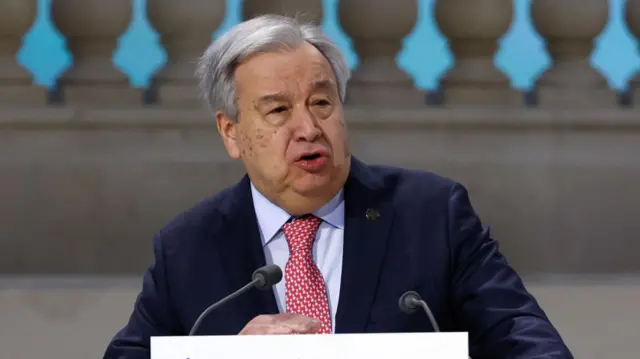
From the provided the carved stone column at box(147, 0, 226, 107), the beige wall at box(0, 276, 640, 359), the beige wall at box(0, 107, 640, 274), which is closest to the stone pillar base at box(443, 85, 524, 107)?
the beige wall at box(0, 107, 640, 274)

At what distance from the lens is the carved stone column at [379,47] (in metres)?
4.39

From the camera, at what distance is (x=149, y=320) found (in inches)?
106

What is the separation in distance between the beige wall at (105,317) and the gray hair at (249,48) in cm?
138

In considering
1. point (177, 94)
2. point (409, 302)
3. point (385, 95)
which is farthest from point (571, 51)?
point (409, 302)

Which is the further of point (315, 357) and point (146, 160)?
point (146, 160)

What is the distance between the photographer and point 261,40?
261cm

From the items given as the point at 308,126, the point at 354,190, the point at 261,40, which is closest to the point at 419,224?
the point at 354,190

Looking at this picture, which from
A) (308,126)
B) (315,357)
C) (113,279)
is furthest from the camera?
(113,279)

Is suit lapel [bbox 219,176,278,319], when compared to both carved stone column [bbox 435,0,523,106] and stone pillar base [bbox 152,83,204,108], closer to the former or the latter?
stone pillar base [bbox 152,83,204,108]

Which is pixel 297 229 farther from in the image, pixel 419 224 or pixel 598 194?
pixel 598 194

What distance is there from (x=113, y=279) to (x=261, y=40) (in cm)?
183

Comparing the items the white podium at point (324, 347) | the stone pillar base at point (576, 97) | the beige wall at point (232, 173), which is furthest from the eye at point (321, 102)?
the stone pillar base at point (576, 97)

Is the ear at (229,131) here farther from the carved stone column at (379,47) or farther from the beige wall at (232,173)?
the carved stone column at (379,47)

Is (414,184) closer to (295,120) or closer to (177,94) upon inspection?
(295,120)
